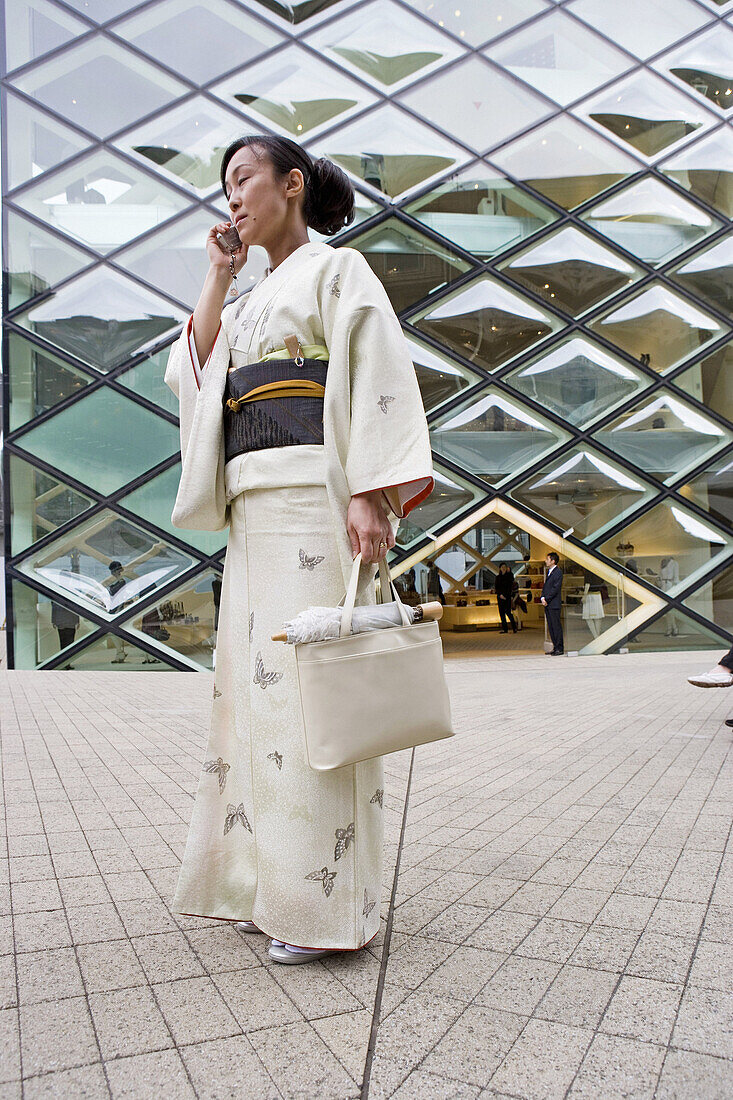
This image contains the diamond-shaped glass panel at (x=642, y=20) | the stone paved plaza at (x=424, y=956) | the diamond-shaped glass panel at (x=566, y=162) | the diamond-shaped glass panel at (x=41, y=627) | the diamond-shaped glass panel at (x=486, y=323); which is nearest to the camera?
the stone paved plaza at (x=424, y=956)

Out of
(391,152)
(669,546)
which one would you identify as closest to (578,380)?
(669,546)

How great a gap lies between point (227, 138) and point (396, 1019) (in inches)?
440

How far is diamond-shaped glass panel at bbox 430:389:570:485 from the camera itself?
10.5 metres

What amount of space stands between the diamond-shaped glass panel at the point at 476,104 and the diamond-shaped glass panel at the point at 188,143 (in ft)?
8.38

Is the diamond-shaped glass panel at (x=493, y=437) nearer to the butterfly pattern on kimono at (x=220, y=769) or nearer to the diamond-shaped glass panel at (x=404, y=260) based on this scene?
the diamond-shaped glass panel at (x=404, y=260)

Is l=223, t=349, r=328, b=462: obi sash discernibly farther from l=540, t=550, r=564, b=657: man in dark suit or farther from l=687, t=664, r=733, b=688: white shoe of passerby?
l=540, t=550, r=564, b=657: man in dark suit

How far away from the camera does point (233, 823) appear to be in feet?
6.17

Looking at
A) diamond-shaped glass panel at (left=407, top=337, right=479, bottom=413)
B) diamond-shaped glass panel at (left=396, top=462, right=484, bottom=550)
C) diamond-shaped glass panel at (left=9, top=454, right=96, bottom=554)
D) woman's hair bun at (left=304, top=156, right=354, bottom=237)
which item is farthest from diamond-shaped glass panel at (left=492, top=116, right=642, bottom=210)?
woman's hair bun at (left=304, top=156, right=354, bottom=237)

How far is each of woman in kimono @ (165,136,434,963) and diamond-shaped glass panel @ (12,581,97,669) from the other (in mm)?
8286

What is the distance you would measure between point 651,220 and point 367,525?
11.2m

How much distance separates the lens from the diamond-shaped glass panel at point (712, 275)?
11180 millimetres

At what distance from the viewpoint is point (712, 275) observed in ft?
36.8

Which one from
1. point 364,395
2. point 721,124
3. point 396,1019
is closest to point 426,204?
point 721,124

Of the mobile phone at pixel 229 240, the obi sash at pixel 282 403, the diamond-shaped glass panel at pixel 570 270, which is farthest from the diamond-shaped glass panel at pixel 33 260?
the obi sash at pixel 282 403
